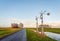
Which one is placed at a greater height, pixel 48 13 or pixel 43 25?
pixel 48 13

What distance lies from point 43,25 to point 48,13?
3.75m

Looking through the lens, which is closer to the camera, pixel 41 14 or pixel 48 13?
pixel 48 13

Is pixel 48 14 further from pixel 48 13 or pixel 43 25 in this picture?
pixel 43 25

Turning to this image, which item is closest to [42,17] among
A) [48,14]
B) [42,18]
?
[42,18]

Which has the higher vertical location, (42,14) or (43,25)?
(42,14)

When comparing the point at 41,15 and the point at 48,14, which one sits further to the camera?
the point at 41,15

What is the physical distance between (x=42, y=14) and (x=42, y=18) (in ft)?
3.04

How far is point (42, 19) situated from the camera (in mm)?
38594

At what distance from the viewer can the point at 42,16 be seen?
39.1 meters

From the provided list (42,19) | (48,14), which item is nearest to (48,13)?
(48,14)

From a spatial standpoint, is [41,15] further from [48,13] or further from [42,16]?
[48,13]

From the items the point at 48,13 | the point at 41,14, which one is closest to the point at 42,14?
the point at 41,14

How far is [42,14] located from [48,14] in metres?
2.77

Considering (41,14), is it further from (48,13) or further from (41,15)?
(48,13)
